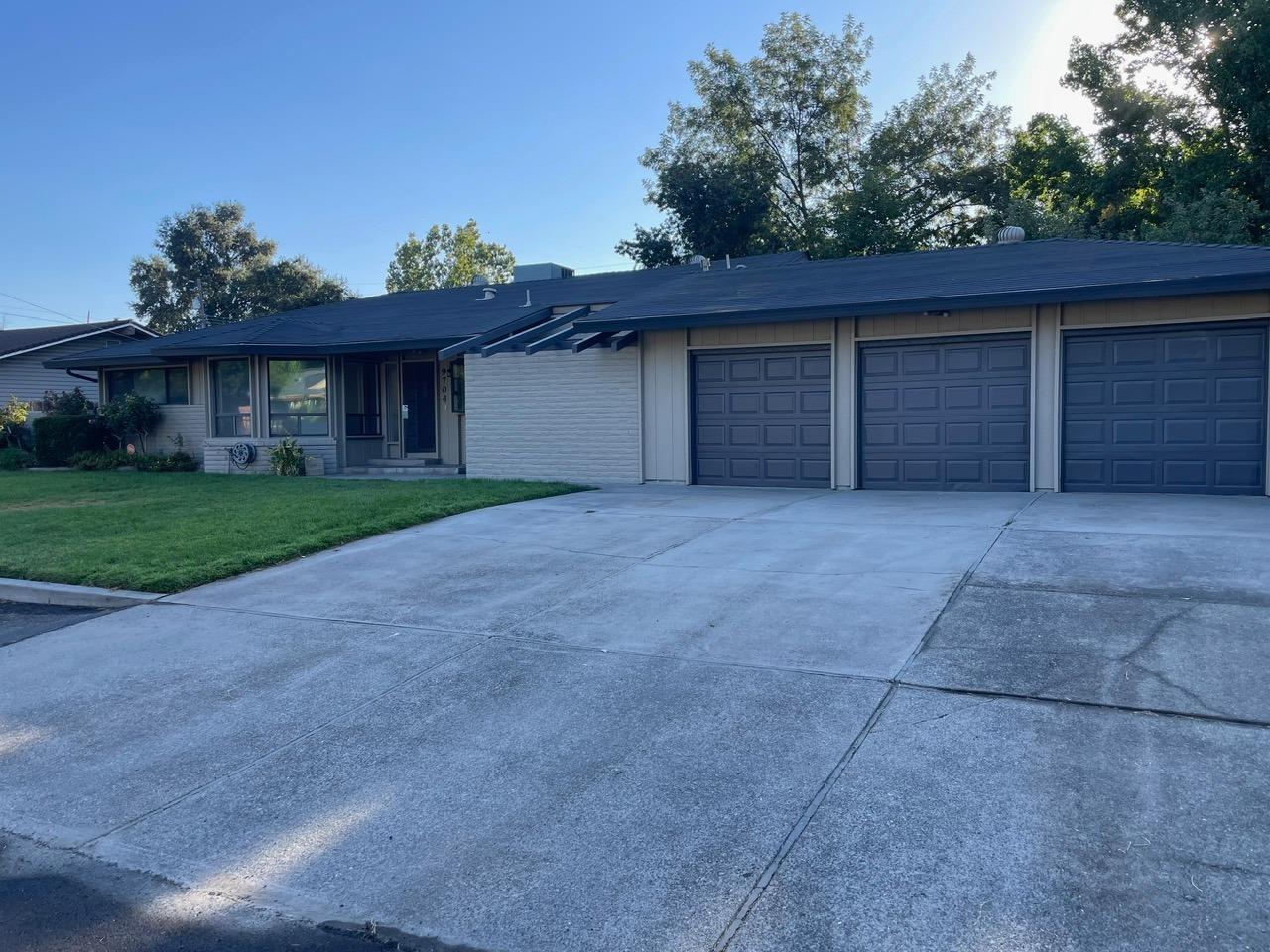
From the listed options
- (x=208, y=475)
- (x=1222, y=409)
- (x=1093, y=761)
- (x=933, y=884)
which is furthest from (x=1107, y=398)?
(x=208, y=475)

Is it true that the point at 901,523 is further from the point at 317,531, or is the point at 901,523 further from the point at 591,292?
the point at 591,292

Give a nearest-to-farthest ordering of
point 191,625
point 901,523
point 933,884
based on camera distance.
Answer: point 933,884, point 191,625, point 901,523

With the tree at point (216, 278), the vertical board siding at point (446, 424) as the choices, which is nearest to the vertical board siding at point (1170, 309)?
the vertical board siding at point (446, 424)

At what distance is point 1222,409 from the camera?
12.2 m

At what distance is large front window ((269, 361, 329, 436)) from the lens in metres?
19.8

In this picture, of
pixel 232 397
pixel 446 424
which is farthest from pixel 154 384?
pixel 446 424

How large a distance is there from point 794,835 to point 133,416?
20.8 metres

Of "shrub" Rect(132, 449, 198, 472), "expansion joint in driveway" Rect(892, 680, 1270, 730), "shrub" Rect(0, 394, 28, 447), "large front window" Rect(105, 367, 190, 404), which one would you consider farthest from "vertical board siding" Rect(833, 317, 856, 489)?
"shrub" Rect(0, 394, 28, 447)

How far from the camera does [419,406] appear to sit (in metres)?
20.4

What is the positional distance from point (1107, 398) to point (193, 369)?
17.6 m

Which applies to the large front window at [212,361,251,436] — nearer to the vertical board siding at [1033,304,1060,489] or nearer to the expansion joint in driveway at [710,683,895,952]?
the vertical board siding at [1033,304,1060,489]

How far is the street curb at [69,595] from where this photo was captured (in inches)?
330

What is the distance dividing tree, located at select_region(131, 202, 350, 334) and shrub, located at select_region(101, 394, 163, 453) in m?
Answer: 25.7

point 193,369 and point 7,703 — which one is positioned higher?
point 193,369
